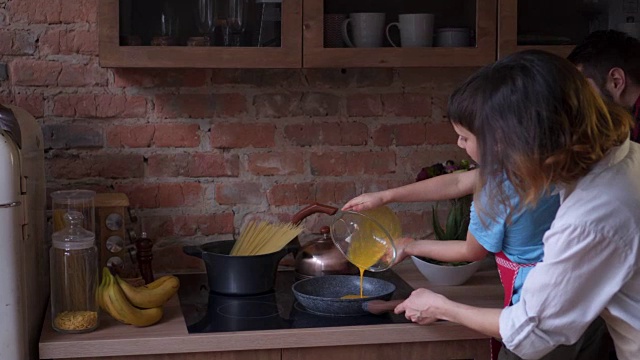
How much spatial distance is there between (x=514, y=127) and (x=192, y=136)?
134cm

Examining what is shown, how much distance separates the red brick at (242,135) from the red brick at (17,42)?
0.57 meters

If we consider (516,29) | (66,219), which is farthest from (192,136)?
(516,29)

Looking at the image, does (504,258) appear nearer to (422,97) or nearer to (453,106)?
(453,106)

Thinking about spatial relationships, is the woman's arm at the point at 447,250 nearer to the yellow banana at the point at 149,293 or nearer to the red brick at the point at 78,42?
the yellow banana at the point at 149,293

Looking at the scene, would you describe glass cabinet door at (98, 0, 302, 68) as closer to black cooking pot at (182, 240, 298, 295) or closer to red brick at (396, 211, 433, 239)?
black cooking pot at (182, 240, 298, 295)

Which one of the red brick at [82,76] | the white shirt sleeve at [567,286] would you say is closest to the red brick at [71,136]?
the red brick at [82,76]

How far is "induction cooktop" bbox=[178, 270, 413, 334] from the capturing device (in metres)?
2.18

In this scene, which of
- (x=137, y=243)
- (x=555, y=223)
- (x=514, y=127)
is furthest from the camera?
(x=137, y=243)

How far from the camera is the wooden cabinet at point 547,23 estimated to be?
2.46 meters

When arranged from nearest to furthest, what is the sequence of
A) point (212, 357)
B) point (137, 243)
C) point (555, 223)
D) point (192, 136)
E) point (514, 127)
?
point (514, 127) → point (555, 223) → point (212, 357) → point (137, 243) → point (192, 136)

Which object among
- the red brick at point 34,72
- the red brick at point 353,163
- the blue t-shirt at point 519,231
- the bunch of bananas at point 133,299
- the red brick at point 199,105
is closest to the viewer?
the blue t-shirt at point 519,231

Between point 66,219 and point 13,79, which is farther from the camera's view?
point 13,79

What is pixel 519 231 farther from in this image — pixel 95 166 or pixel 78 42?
pixel 78 42

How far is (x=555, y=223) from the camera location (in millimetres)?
1669
